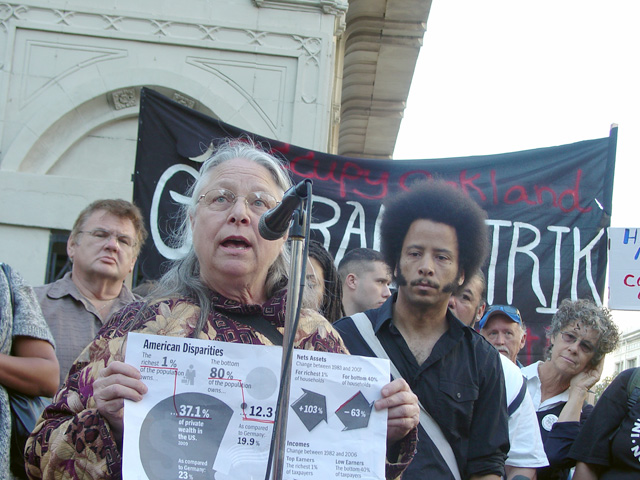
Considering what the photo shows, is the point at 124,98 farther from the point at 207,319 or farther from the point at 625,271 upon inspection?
the point at 207,319

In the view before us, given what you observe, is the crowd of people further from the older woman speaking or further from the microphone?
the microphone

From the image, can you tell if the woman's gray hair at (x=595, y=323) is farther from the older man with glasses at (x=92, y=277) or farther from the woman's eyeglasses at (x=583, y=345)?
the older man with glasses at (x=92, y=277)

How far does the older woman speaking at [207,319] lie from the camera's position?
6.30 ft

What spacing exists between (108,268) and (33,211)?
3449mm

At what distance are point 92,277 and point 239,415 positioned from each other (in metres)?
2.29

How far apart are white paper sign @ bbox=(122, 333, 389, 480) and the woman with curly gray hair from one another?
8.44 ft

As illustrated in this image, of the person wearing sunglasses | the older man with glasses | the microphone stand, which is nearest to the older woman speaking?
the microphone stand

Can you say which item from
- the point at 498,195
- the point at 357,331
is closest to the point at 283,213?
the point at 357,331

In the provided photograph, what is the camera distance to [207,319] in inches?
85.6

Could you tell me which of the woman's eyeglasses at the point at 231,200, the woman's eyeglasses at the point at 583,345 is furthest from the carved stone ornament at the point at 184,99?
the woman's eyeglasses at the point at 231,200

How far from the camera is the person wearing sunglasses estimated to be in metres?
4.47

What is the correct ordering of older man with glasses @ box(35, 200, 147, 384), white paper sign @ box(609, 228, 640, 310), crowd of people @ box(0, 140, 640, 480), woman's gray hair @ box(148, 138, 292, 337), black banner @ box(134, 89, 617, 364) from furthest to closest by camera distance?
black banner @ box(134, 89, 617, 364) → white paper sign @ box(609, 228, 640, 310) → older man with glasses @ box(35, 200, 147, 384) → woman's gray hair @ box(148, 138, 292, 337) → crowd of people @ box(0, 140, 640, 480)

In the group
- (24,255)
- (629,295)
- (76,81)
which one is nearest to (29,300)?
(629,295)

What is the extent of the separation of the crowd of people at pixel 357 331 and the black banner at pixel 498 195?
0.66m
